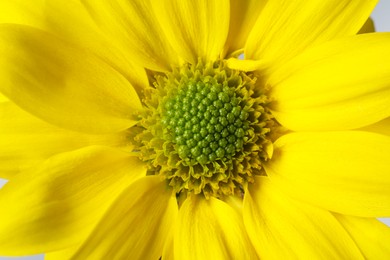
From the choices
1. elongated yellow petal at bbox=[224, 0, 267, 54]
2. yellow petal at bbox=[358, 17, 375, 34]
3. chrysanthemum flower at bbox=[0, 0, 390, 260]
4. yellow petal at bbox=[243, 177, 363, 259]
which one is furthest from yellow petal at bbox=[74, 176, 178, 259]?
yellow petal at bbox=[358, 17, 375, 34]

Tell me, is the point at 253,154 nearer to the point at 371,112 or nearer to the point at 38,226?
the point at 371,112

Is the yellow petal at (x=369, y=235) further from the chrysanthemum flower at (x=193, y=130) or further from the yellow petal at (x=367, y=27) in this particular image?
the yellow petal at (x=367, y=27)

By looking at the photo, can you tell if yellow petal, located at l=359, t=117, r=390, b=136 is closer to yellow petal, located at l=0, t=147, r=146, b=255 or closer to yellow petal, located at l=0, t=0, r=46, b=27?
yellow petal, located at l=0, t=147, r=146, b=255

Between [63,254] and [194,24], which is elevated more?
[194,24]

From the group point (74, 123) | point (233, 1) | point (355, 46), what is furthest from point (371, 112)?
point (74, 123)

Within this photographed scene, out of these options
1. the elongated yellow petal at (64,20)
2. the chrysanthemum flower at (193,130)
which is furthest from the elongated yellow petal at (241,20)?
the elongated yellow petal at (64,20)

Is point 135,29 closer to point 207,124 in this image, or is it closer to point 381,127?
point 207,124

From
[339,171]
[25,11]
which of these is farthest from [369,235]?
[25,11]

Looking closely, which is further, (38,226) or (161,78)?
(161,78)
